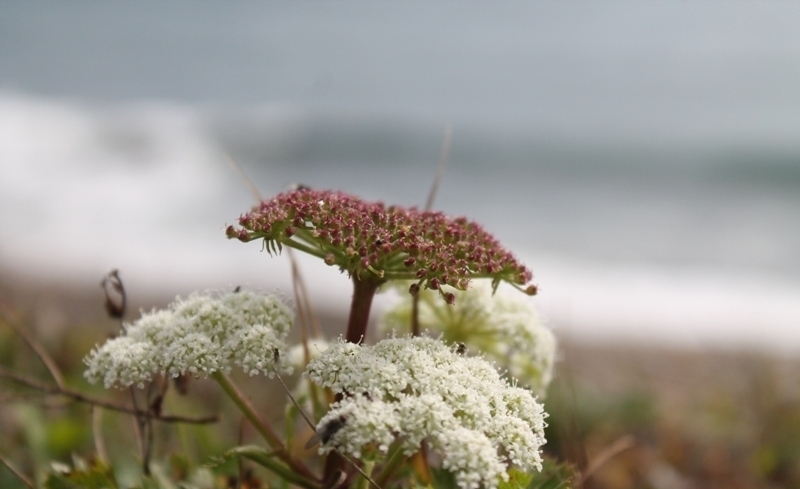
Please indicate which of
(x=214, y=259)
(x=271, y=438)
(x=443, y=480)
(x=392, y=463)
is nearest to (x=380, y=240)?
(x=392, y=463)

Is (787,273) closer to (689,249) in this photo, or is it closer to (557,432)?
(689,249)

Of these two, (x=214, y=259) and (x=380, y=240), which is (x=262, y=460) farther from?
(x=214, y=259)

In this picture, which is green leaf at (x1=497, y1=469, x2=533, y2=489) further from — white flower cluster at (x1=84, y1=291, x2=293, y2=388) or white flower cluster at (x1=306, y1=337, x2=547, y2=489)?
white flower cluster at (x1=84, y1=291, x2=293, y2=388)

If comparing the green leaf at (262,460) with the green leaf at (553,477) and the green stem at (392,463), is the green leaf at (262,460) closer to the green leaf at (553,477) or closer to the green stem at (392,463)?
the green stem at (392,463)

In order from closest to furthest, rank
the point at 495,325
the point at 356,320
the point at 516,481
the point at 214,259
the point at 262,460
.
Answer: the point at 516,481
the point at 262,460
the point at 356,320
the point at 495,325
the point at 214,259

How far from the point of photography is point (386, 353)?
7.59ft

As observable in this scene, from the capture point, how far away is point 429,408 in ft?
6.86

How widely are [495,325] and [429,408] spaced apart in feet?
3.87

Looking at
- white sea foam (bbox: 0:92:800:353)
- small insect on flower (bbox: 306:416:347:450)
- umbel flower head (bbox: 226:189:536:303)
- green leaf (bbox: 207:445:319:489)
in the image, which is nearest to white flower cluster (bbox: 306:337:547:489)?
small insect on flower (bbox: 306:416:347:450)

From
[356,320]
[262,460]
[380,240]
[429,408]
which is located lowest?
[262,460]

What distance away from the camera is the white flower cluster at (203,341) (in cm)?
235

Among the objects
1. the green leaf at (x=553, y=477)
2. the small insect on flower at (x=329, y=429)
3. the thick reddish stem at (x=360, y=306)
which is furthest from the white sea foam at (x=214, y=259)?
the small insect on flower at (x=329, y=429)

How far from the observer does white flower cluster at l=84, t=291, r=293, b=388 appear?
7.72 ft

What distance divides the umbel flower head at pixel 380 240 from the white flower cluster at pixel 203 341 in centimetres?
28
